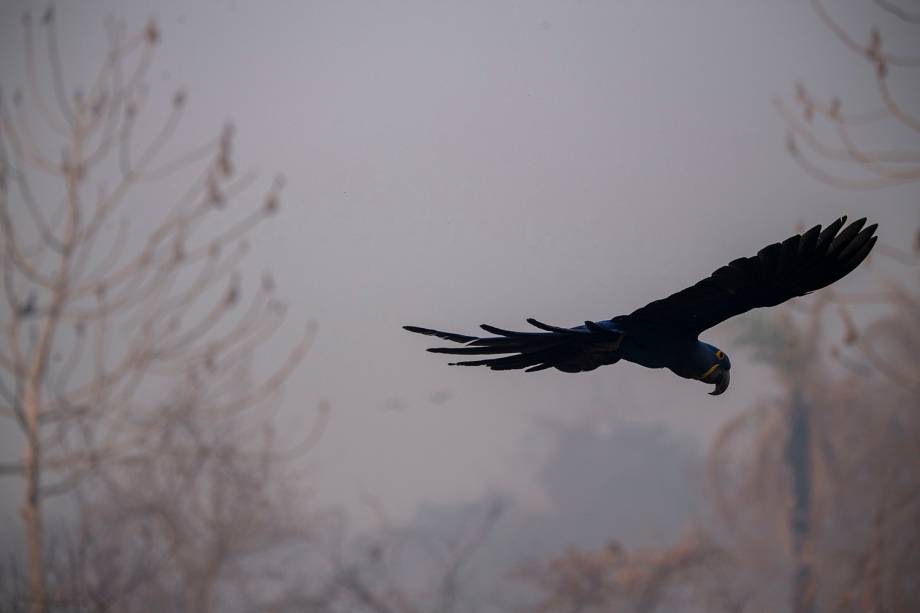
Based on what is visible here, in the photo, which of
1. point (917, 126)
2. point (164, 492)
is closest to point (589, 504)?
point (164, 492)

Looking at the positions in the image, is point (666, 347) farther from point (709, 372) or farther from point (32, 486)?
point (32, 486)

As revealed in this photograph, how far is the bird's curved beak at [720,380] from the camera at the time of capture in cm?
188

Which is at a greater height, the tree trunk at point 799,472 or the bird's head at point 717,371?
the bird's head at point 717,371

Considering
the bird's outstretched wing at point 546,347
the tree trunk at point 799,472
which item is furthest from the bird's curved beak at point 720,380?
the tree trunk at point 799,472

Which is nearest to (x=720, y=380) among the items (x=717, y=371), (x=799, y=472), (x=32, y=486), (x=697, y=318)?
(x=717, y=371)

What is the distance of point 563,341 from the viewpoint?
5.97 feet

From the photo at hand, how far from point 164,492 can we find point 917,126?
8.28 m

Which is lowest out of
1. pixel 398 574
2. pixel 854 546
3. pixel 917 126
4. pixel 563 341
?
pixel 854 546

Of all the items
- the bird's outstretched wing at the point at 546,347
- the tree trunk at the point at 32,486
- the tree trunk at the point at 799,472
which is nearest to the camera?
the bird's outstretched wing at the point at 546,347

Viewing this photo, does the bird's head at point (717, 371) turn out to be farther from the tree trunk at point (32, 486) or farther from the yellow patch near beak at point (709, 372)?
the tree trunk at point (32, 486)

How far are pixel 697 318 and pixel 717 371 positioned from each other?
0.45 ft

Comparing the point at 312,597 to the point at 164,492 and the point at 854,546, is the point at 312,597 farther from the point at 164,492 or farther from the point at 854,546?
the point at 854,546

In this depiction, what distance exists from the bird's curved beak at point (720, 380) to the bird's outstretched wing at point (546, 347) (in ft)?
0.72

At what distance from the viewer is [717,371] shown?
1.87 m
